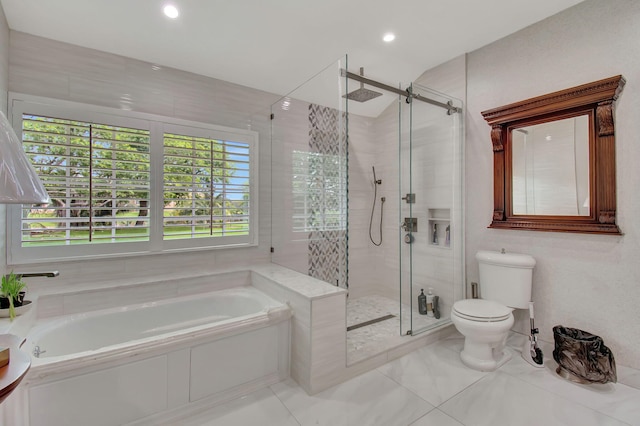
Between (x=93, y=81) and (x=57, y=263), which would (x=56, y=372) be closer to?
(x=57, y=263)

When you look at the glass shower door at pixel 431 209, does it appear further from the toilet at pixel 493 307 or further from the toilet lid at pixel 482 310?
the toilet lid at pixel 482 310

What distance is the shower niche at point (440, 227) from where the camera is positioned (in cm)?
306

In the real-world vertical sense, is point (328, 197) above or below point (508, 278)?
above

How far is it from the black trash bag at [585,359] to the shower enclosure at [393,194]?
0.93 metres

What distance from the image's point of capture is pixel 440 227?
307cm

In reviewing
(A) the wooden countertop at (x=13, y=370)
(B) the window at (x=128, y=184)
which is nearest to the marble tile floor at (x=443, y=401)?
(A) the wooden countertop at (x=13, y=370)

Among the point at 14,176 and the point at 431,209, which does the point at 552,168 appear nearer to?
the point at 431,209

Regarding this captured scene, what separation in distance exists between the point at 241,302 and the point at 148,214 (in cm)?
112

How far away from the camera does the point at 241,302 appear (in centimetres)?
272

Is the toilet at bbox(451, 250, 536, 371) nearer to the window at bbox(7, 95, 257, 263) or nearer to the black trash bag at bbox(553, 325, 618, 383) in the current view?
the black trash bag at bbox(553, 325, 618, 383)

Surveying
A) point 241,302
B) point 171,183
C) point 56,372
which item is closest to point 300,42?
point 171,183

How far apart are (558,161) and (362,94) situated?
174 centimetres

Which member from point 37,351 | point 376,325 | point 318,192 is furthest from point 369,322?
point 37,351

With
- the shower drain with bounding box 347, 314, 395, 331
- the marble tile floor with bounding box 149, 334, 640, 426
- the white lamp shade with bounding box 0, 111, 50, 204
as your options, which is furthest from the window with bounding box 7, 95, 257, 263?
the white lamp shade with bounding box 0, 111, 50, 204
